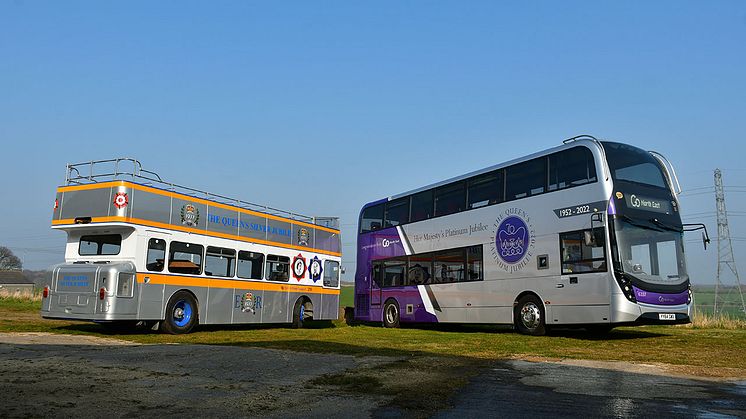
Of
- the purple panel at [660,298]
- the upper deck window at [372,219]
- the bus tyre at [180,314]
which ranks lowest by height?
the bus tyre at [180,314]

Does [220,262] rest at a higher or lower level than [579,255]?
lower

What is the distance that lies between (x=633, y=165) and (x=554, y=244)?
8.13 feet

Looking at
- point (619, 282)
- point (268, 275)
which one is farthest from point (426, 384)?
point (268, 275)

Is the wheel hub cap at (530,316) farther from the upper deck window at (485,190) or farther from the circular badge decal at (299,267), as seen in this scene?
the circular badge decal at (299,267)

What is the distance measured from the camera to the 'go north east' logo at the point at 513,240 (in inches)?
564

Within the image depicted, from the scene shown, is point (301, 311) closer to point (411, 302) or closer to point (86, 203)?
point (411, 302)

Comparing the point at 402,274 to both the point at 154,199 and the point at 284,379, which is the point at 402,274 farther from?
the point at 284,379

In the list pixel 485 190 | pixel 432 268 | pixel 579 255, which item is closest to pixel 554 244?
pixel 579 255

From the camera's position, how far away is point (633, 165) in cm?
1309

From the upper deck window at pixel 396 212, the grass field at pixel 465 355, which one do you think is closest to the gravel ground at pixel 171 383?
the grass field at pixel 465 355

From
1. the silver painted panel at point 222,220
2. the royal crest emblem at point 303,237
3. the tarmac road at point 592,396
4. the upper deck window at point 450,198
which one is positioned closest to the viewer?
the tarmac road at point 592,396

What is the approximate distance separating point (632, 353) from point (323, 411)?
24.3 feet

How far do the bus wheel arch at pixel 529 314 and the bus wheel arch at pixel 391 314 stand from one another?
17.1ft

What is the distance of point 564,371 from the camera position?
24.7 feet
